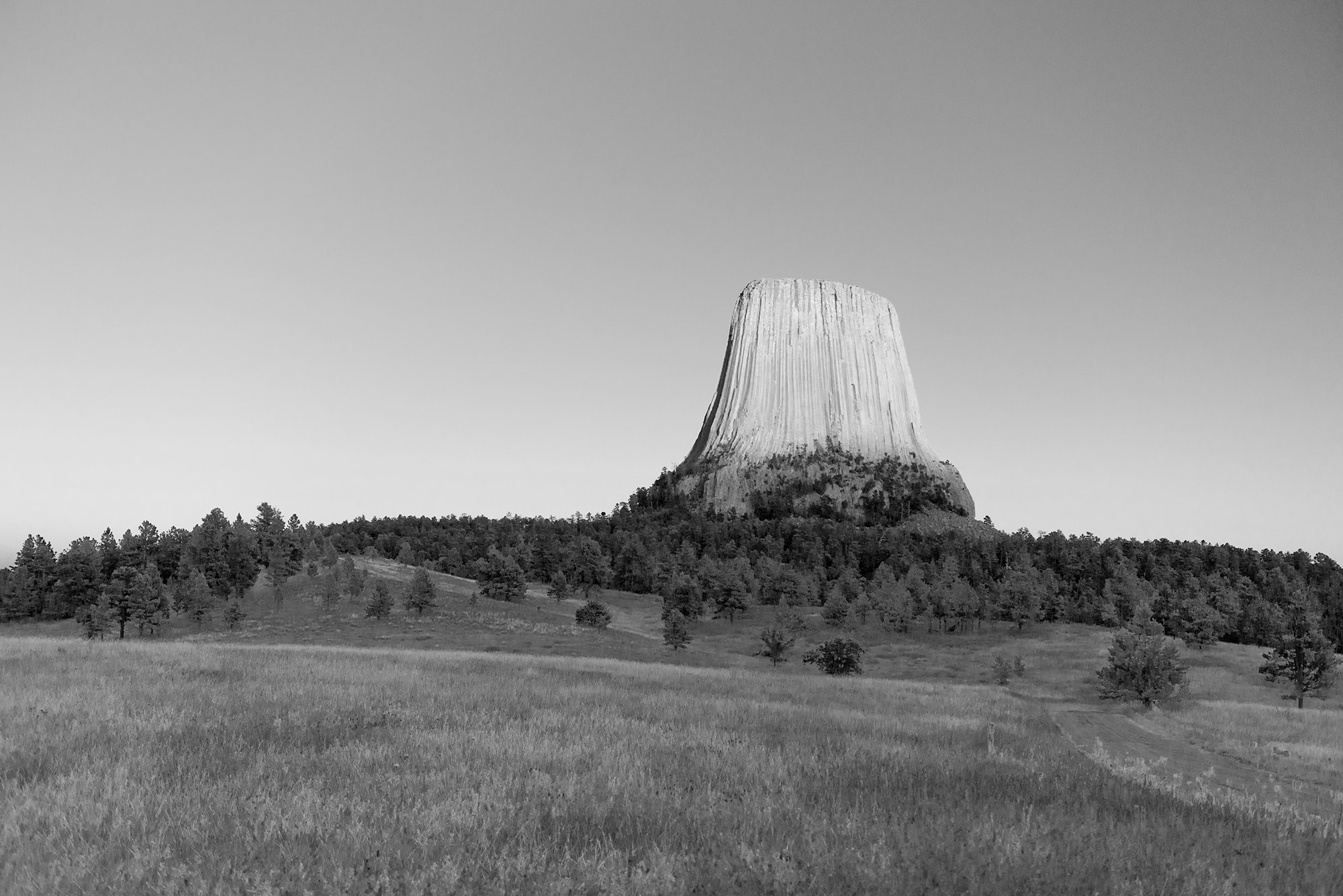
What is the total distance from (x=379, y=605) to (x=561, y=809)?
255 ft

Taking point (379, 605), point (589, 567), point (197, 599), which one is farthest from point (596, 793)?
point (589, 567)

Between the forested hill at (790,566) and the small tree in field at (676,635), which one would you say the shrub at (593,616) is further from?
the forested hill at (790,566)

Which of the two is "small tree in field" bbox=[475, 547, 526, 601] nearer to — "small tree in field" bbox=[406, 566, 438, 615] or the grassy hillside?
"small tree in field" bbox=[406, 566, 438, 615]

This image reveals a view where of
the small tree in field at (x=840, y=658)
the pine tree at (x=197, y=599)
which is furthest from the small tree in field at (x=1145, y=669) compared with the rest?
the pine tree at (x=197, y=599)

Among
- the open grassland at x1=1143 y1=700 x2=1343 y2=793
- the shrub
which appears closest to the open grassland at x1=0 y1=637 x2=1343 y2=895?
the open grassland at x1=1143 y1=700 x2=1343 y2=793

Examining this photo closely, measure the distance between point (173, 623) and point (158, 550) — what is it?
1702 inches

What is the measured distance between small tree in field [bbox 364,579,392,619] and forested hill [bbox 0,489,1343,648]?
19162 mm

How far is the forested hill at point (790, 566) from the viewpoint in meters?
100

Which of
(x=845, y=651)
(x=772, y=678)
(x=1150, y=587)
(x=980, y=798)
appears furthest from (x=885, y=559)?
(x=980, y=798)

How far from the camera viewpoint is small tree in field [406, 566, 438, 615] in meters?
81.4

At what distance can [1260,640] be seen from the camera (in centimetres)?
9944

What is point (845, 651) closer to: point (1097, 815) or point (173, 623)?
point (1097, 815)

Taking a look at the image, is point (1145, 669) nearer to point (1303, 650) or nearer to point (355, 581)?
point (1303, 650)

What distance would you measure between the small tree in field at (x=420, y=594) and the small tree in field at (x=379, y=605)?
2361 mm
